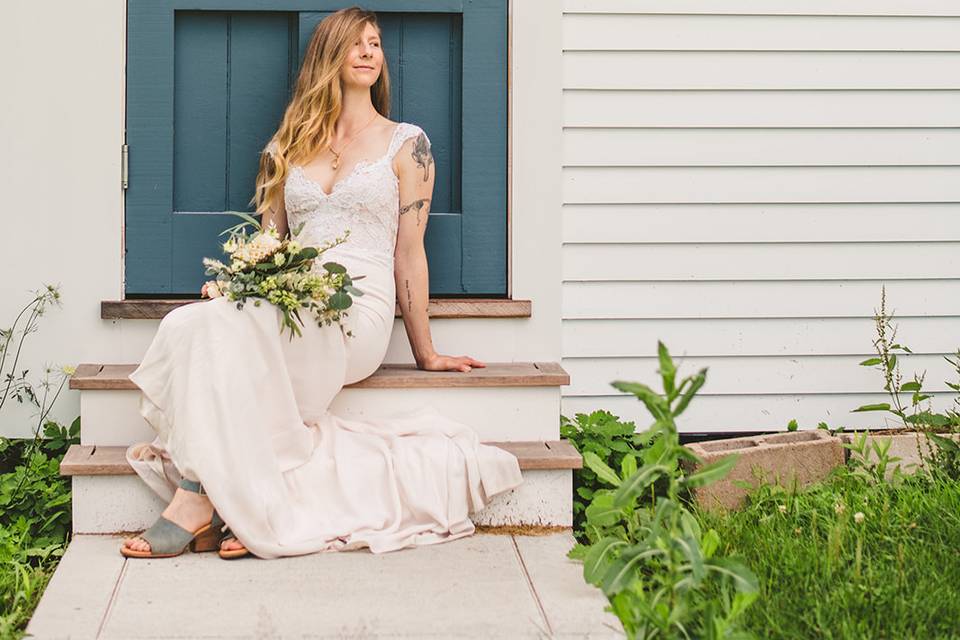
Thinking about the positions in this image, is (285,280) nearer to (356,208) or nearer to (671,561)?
(356,208)

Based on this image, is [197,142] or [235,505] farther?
[197,142]

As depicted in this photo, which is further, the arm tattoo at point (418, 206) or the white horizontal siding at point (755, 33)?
the white horizontal siding at point (755, 33)

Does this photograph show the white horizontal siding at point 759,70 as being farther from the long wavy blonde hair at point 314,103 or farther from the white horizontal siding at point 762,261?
the long wavy blonde hair at point 314,103

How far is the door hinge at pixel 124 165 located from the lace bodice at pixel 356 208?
0.63 meters

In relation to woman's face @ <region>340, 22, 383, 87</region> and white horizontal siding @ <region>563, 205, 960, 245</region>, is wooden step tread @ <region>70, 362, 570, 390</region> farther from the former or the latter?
woman's face @ <region>340, 22, 383, 87</region>

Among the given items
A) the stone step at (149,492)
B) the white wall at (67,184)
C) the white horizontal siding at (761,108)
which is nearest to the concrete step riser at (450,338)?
the white wall at (67,184)

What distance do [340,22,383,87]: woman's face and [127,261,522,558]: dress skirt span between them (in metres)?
0.84

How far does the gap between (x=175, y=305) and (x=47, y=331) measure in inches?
18.7

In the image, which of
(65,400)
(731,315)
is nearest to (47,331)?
(65,400)

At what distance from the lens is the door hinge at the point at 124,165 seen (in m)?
4.37

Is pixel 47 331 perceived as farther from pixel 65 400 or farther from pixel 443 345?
pixel 443 345

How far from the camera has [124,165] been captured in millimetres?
4375

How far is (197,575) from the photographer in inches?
132

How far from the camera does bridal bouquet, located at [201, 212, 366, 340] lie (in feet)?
11.8
